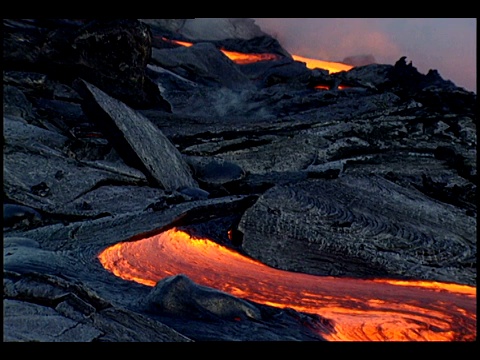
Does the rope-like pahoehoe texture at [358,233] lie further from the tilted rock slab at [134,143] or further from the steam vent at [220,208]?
the tilted rock slab at [134,143]

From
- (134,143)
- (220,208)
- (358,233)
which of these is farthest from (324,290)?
(134,143)

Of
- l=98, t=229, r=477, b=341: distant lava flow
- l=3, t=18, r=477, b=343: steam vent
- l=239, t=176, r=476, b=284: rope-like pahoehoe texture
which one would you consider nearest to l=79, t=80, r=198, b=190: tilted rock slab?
l=3, t=18, r=477, b=343: steam vent

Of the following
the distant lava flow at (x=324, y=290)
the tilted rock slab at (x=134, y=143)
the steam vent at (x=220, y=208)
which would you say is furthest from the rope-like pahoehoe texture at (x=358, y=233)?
the tilted rock slab at (x=134, y=143)

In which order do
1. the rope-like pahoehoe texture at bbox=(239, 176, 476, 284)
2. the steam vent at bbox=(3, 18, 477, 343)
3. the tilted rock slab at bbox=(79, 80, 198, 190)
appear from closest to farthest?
1. the steam vent at bbox=(3, 18, 477, 343)
2. the rope-like pahoehoe texture at bbox=(239, 176, 476, 284)
3. the tilted rock slab at bbox=(79, 80, 198, 190)

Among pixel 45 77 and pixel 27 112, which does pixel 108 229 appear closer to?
pixel 27 112

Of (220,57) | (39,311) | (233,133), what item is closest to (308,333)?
(39,311)

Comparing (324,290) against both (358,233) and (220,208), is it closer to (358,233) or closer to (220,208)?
(358,233)

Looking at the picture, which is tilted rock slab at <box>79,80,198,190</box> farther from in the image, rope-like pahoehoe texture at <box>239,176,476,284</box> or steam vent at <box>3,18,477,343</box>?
rope-like pahoehoe texture at <box>239,176,476,284</box>
